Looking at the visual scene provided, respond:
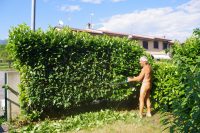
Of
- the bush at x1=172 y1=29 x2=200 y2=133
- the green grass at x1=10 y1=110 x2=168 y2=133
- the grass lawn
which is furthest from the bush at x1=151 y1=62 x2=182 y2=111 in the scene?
the bush at x1=172 y1=29 x2=200 y2=133

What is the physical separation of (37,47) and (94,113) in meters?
2.80

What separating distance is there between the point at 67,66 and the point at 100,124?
97.6 inches

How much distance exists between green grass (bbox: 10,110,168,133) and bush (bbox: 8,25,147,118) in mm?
697

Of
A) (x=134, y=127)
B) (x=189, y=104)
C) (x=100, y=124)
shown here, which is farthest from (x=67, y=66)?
(x=189, y=104)

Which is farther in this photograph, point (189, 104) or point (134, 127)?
point (134, 127)

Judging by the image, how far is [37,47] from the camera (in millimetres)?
10344

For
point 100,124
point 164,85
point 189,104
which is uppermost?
point 189,104

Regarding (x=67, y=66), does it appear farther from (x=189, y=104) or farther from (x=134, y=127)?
(x=189, y=104)

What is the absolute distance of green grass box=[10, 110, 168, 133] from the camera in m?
8.56

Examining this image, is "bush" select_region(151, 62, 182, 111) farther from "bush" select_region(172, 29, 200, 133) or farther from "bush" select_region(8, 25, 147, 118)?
"bush" select_region(172, 29, 200, 133)

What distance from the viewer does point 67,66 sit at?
1084 centimetres

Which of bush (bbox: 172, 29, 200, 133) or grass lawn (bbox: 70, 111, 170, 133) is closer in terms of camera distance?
bush (bbox: 172, 29, 200, 133)

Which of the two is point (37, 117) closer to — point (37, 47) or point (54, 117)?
point (54, 117)

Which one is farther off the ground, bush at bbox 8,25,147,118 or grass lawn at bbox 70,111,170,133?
bush at bbox 8,25,147,118
